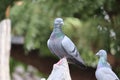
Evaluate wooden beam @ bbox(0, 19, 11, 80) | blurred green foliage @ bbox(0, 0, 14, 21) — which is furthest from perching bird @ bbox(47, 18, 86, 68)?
blurred green foliage @ bbox(0, 0, 14, 21)

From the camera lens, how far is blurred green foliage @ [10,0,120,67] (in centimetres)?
352

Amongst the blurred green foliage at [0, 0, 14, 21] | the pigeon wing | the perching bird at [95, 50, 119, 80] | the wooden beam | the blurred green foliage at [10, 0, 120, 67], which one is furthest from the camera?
the blurred green foliage at [0, 0, 14, 21]

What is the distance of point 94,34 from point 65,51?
1216 millimetres

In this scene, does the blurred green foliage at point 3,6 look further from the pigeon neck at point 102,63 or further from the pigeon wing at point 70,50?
the pigeon neck at point 102,63

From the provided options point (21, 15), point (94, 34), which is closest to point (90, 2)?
point (94, 34)

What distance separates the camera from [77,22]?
3867 millimetres

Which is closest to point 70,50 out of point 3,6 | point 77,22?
point 77,22

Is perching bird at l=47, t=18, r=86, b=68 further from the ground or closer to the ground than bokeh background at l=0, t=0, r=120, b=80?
further from the ground

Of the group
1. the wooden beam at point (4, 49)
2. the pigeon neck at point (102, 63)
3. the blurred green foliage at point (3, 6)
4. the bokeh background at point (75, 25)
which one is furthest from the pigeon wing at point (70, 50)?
Result: the blurred green foliage at point (3, 6)

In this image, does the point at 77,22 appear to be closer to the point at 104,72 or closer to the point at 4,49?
the point at 4,49

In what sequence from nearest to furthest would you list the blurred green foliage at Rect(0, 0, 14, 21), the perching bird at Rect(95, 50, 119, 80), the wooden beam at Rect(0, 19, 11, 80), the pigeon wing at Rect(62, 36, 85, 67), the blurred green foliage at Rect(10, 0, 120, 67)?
the perching bird at Rect(95, 50, 119, 80) < the pigeon wing at Rect(62, 36, 85, 67) < the blurred green foliage at Rect(10, 0, 120, 67) < the wooden beam at Rect(0, 19, 11, 80) < the blurred green foliage at Rect(0, 0, 14, 21)

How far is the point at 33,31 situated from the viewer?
12.2 ft

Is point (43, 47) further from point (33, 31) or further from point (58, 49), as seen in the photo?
point (58, 49)

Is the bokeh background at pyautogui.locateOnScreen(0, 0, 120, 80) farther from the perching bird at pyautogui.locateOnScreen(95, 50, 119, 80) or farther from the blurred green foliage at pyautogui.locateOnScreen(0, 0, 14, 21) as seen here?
the perching bird at pyautogui.locateOnScreen(95, 50, 119, 80)
